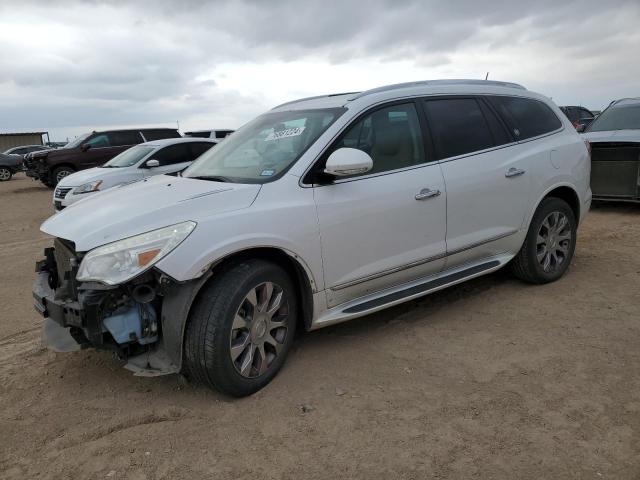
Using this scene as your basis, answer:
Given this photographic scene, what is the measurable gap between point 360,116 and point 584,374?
223 cm

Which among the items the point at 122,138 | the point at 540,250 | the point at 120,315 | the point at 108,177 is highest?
the point at 122,138

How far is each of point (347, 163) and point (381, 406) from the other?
1.47 m

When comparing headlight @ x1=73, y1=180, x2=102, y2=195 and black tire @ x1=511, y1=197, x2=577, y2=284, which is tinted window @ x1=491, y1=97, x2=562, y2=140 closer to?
black tire @ x1=511, y1=197, x2=577, y2=284

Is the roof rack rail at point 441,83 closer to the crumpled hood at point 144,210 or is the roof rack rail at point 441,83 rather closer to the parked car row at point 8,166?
the crumpled hood at point 144,210

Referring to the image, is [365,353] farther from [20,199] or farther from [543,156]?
[20,199]

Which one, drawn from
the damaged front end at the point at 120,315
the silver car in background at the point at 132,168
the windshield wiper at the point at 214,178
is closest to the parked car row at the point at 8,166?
the silver car in background at the point at 132,168

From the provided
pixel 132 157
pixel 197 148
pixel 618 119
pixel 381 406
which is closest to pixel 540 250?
pixel 381 406

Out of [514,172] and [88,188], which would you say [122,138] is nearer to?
[88,188]

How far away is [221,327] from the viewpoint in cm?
294

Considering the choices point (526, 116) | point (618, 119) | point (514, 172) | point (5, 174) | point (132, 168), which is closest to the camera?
point (514, 172)

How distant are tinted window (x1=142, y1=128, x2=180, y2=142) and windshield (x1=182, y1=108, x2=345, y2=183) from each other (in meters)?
12.6

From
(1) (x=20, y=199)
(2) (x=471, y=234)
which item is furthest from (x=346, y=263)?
(1) (x=20, y=199)

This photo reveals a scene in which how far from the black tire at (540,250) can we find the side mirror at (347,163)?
7.11 feet

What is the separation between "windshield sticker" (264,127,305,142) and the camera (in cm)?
378
